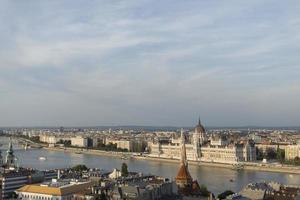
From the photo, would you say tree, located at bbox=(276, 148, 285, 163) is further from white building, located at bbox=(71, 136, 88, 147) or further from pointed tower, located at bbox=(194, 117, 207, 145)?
white building, located at bbox=(71, 136, 88, 147)

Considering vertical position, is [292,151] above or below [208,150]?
below

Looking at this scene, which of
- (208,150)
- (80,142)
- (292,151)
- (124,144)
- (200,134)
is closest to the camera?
(292,151)

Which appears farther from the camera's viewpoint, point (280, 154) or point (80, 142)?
point (80, 142)

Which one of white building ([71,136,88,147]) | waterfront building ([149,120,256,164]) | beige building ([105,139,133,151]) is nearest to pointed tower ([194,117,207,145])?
waterfront building ([149,120,256,164])

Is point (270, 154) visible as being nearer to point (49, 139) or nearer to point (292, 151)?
point (292, 151)

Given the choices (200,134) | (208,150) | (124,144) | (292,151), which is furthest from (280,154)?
(124,144)

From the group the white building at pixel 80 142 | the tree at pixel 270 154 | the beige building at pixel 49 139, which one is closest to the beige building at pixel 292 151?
the tree at pixel 270 154

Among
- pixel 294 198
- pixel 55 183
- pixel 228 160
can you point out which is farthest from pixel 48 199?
pixel 228 160
